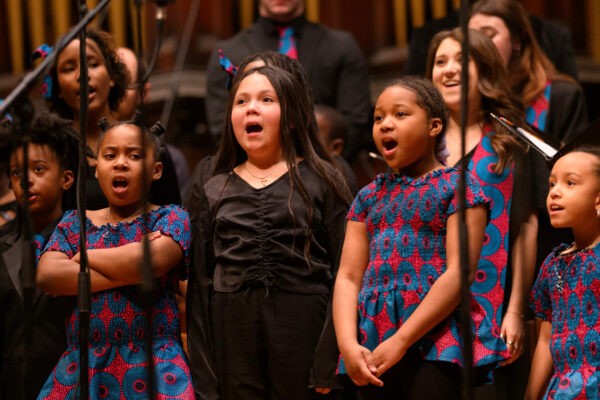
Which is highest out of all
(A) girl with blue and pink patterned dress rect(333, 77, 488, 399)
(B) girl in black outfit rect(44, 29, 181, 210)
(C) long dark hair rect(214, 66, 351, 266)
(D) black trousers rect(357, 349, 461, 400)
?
(B) girl in black outfit rect(44, 29, 181, 210)

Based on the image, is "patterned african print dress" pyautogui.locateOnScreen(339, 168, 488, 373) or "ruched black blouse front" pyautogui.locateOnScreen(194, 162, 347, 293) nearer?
"patterned african print dress" pyautogui.locateOnScreen(339, 168, 488, 373)

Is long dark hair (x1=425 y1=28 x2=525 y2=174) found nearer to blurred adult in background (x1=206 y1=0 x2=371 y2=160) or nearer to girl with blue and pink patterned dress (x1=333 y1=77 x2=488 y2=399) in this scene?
girl with blue and pink patterned dress (x1=333 y1=77 x2=488 y2=399)

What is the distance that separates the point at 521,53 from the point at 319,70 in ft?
2.81

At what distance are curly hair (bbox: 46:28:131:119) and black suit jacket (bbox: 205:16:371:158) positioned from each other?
2.19 ft

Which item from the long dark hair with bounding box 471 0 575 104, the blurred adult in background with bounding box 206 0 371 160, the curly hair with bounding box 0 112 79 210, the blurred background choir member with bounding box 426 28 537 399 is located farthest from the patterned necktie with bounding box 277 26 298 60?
the curly hair with bounding box 0 112 79 210

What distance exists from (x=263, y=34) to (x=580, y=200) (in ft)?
5.97

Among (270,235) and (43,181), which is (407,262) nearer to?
(270,235)

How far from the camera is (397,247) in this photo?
7.53 ft

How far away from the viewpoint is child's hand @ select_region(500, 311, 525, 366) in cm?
249

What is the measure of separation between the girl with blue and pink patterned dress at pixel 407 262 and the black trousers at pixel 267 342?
0.46 feet

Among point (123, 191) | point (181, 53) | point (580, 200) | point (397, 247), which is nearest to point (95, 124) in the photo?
point (123, 191)

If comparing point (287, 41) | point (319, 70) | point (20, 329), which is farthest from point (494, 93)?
point (20, 329)

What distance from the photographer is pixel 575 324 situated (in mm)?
2221

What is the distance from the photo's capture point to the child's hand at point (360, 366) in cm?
221
